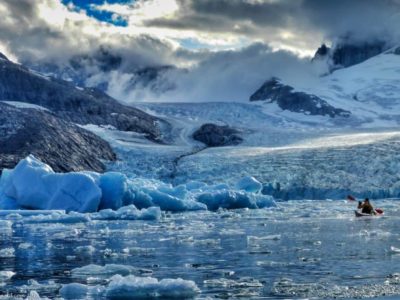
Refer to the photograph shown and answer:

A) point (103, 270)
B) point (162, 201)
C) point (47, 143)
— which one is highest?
point (47, 143)

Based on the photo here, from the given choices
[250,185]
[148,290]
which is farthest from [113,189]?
[148,290]

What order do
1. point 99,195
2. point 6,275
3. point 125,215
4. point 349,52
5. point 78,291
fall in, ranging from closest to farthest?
point 78,291 → point 6,275 → point 125,215 → point 99,195 → point 349,52

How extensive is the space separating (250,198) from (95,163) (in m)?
16.5

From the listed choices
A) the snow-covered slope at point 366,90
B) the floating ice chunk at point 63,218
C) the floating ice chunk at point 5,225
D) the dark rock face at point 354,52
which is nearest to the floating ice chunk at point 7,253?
the floating ice chunk at point 5,225

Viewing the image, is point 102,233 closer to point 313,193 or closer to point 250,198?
point 250,198

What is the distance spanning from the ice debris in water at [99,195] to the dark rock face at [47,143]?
10.9 metres

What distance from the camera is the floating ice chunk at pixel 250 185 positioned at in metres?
37.8

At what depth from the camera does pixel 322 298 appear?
422 inches

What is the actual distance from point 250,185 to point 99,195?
10147mm

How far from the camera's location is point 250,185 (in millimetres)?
37938

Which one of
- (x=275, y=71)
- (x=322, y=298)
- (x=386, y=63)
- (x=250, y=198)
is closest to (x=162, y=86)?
(x=275, y=71)

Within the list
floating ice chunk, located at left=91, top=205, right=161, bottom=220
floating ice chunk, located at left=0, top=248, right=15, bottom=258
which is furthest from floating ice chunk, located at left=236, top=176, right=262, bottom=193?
floating ice chunk, located at left=0, top=248, right=15, bottom=258

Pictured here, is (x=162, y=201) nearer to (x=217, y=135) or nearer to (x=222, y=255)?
(x=222, y=255)

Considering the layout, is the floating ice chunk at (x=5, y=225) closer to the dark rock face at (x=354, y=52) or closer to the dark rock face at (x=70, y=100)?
the dark rock face at (x=70, y=100)
